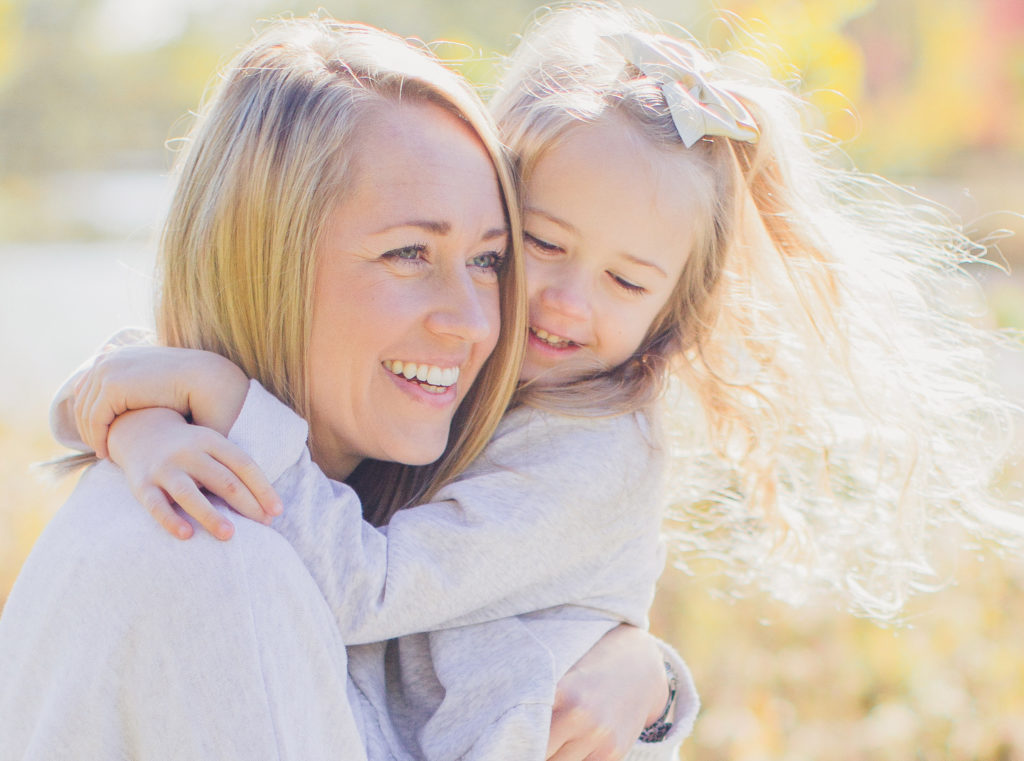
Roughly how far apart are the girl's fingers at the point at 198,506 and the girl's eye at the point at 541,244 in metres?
1.07

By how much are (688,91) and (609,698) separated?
54.7 inches

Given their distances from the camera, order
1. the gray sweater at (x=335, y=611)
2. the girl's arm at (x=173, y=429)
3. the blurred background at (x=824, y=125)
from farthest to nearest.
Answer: the blurred background at (x=824, y=125) → the girl's arm at (x=173, y=429) → the gray sweater at (x=335, y=611)

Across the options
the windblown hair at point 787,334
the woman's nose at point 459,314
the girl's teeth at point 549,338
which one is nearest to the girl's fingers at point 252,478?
the woman's nose at point 459,314

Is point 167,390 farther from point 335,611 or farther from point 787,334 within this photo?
point 787,334

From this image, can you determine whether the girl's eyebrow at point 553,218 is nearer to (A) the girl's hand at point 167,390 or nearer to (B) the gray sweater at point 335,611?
(B) the gray sweater at point 335,611

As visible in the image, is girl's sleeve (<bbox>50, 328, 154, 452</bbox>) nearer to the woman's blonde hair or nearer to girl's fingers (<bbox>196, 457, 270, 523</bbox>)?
the woman's blonde hair

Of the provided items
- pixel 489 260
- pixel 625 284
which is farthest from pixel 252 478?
pixel 625 284

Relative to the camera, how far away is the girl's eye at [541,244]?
94.1 inches

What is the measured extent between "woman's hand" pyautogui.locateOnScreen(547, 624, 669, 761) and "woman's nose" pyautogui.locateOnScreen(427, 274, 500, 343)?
0.68m

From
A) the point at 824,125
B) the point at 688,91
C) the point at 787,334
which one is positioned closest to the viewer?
the point at 688,91

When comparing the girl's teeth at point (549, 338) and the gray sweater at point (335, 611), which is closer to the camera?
the gray sweater at point (335, 611)

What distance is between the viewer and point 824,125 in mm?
4410

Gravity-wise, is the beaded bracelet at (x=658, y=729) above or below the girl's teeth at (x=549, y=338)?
below

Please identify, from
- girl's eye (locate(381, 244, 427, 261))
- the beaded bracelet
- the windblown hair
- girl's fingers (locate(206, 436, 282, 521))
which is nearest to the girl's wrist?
girl's fingers (locate(206, 436, 282, 521))
